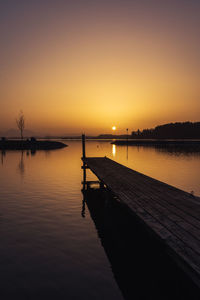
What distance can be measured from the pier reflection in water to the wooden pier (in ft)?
1.41

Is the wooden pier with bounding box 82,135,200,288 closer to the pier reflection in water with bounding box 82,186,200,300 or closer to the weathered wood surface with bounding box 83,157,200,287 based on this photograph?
the weathered wood surface with bounding box 83,157,200,287

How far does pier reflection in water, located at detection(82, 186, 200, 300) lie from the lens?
222 inches

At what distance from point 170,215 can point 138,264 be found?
193cm

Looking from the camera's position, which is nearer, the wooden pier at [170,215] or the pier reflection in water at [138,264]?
the wooden pier at [170,215]

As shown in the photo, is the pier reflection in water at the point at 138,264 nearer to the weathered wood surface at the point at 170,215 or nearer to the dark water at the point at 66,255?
the dark water at the point at 66,255

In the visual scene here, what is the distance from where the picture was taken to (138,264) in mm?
7191

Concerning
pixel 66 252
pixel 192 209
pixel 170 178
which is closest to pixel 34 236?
pixel 66 252

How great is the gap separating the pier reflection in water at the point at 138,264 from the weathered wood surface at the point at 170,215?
1.45 ft

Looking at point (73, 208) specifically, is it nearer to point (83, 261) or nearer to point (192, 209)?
point (83, 261)

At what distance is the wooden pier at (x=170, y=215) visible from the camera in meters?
4.45

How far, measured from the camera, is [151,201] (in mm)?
8547

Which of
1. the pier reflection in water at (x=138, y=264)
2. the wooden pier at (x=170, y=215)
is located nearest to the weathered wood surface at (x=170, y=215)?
the wooden pier at (x=170, y=215)

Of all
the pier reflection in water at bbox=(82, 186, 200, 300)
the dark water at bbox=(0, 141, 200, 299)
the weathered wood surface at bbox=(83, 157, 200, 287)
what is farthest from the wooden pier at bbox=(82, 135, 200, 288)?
the dark water at bbox=(0, 141, 200, 299)

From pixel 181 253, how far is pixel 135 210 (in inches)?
118
